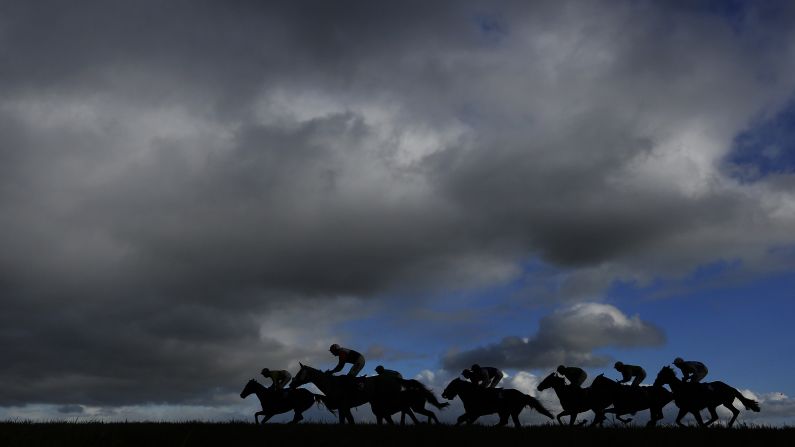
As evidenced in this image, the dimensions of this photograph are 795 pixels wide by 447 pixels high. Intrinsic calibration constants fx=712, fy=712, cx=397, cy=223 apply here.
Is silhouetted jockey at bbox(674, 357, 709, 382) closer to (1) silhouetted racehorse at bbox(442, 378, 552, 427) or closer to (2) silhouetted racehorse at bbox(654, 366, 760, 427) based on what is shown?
(2) silhouetted racehorse at bbox(654, 366, 760, 427)

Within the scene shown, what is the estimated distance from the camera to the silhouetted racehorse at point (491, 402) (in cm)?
2175

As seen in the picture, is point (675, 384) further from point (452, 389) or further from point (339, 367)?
point (339, 367)

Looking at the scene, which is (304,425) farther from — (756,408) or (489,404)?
(756,408)

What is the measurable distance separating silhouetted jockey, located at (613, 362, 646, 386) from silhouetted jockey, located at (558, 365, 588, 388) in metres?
1.17

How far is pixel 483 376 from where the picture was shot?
73.4ft

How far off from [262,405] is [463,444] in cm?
1041

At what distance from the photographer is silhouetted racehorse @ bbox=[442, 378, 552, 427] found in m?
21.8

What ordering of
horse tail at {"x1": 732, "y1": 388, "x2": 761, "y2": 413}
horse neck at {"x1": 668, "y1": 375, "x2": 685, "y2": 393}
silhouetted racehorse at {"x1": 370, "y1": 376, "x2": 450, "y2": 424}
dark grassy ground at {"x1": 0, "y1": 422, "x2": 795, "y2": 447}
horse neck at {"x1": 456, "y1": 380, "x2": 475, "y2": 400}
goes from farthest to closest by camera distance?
horse neck at {"x1": 668, "y1": 375, "x2": 685, "y2": 393}, horse tail at {"x1": 732, "y1": 388, "x2": 761, "y2": 413}, horse neck at {"x1": 456, "y1": 380, "x2": 475, "y2": 400}, silhouetted racehorse at {"x1": 370, "y1": 376, "x2": 450, "y2": 424}, dark grassy ground at {"x1": 0, "y1": 422, "x2": 795, "y2": 447}

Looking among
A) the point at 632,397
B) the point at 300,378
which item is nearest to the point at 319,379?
the point at 300,378

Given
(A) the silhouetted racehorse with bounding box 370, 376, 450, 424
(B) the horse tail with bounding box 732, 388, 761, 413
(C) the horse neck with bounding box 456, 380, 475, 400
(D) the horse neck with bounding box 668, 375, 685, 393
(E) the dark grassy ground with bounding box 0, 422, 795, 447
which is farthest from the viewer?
(D) the horse neck with bounding box 668, 375, 685, 393

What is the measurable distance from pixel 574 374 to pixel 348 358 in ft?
25.2

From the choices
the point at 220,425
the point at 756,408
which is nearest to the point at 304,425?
the point at 220,425

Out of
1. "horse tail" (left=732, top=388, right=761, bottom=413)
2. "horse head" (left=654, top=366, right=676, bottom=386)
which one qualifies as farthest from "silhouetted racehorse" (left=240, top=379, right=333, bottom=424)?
"horse tail" (left=732, top=388, right=761, bottom=413)

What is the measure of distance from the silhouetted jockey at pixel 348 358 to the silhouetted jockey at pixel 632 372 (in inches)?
340
